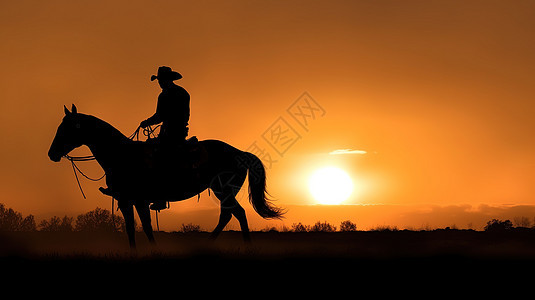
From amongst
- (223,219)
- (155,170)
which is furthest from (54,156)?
(223,219)

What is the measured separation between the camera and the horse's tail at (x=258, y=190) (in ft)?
49.9

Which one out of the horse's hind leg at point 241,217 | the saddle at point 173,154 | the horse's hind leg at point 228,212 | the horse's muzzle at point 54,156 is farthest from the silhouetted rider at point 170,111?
the horse's hind leg at point 241,217

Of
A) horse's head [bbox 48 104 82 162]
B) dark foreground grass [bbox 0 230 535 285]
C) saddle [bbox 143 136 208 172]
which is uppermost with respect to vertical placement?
horse's head [bbox 48 104 82 162]

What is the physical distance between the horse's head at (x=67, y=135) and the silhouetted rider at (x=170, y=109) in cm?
146

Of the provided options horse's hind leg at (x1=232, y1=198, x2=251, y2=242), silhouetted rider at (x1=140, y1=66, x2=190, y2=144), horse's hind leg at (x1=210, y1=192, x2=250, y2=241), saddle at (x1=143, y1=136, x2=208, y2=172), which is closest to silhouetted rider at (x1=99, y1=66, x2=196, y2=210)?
silhouetted rider at (x1=140, y1=66, x2=190, y2=144)

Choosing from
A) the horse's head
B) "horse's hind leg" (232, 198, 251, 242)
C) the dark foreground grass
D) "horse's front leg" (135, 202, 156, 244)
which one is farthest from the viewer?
"horse's hind leg" (232, 198, 251, 242)

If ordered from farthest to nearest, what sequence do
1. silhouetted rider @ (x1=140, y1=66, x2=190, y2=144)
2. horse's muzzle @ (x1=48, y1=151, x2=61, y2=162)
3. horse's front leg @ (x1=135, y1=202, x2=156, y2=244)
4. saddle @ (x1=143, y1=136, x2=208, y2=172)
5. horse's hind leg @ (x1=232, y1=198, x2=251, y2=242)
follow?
1. horse's hind leg @ (x1=232, y1=198, x2=251, y2=242)
2. saddle @ (x1=143, y1=136, x2=208, y2=172)
3. horse's front leg @ (x1=135, y1=202, x2=156, y2=244)
4. horse's muzzle @ (x1=48, y1=151, x2=61, y2=162)
5. silhouetted rider @ (x1=140, y1=66, x2=190, y2=144)

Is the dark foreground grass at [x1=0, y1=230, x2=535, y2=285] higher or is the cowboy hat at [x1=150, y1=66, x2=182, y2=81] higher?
the cowboy hat at [x1=150, y1=66, x2=182, y2=81]

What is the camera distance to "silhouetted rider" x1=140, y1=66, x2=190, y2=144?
525 inches

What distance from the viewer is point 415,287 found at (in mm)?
9117

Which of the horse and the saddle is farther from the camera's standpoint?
the saddle

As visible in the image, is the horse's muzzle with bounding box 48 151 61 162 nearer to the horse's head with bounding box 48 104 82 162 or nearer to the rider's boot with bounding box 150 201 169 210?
the horse's head with bounding box 48 104 82 162

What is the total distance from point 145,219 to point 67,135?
8.62 feet

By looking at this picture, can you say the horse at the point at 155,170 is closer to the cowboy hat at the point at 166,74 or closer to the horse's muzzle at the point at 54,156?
the horse's muzzle at the point at 54,156
